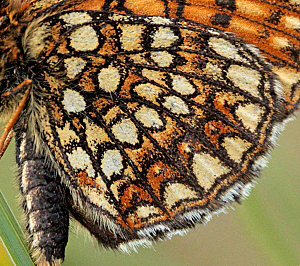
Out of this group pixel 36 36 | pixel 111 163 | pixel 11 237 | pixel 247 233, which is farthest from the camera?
pixel 247 233

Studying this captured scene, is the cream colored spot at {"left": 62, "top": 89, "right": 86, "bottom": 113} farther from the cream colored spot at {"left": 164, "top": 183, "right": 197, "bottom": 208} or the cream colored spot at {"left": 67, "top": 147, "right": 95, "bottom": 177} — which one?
the cream colored spot at {"left": 164, "top": 183, "right": 197, "bottom": 208}

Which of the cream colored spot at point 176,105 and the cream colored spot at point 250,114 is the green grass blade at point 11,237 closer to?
the cream colored spot at point 176,105

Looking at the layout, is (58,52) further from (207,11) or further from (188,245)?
(188,245)

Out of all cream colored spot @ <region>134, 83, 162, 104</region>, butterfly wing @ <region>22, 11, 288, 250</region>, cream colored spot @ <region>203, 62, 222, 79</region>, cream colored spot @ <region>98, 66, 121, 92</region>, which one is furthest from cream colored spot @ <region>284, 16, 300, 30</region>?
cream colored spot @ <region>98, 66, 121, 92</region>

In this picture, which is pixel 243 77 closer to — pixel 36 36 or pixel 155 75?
pixel 155 75

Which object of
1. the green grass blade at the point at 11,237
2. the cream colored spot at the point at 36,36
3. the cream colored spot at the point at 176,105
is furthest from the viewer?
the cream colored spot at the point at 176,105

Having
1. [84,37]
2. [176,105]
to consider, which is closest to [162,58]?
→ [176,105]

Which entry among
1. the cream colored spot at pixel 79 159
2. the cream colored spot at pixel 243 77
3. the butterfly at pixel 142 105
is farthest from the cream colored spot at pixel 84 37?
the cream colored spot at pixel 243 77
